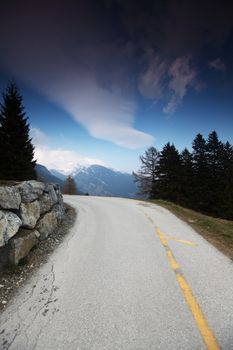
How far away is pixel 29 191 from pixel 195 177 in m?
32.1

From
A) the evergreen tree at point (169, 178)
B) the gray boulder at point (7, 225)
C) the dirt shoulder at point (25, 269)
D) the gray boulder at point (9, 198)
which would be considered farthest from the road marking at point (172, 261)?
the evergreen tree at point (169, 178)

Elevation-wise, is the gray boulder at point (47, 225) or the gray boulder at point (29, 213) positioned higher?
the gray boulder at point (29, 213)

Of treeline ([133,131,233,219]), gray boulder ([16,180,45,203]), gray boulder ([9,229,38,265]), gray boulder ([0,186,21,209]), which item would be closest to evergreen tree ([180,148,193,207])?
treeline ([133,131,233,219])

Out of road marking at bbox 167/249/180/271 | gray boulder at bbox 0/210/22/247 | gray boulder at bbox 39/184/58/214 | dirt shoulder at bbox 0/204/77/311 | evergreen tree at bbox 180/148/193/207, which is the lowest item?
dirt shoulder at bbox 0/204/77/311

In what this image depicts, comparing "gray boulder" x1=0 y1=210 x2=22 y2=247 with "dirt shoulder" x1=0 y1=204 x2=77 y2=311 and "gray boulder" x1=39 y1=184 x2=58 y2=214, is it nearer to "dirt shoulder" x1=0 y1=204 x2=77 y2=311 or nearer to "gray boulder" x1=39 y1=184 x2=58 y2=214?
"dirt shoulder" x1=0 y1=204 x2=77 y2=311

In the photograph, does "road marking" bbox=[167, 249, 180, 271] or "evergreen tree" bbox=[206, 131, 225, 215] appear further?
"evergreen tree" bbox=[206, 131, 225, 215]

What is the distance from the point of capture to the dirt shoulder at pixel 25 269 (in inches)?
189

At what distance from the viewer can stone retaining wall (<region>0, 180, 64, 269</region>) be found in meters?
5.77

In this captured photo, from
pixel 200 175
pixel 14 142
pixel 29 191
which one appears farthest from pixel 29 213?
pixel 200 175

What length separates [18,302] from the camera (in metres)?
4.37

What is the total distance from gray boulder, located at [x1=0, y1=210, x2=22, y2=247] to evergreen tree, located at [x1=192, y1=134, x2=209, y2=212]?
104 ft

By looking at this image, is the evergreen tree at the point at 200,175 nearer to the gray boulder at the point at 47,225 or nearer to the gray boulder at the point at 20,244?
the gray boulder at the point at 47,225

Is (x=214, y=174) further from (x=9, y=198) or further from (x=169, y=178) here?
(x=9, y=198)

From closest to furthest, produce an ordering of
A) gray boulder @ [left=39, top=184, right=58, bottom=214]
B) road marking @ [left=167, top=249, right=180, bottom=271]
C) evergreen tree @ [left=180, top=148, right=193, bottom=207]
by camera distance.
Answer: road marking @ [left=167, top=249, right=180, bottom=271], gray boulder @ [left=39, top=184, right=58, bottom=214], evergreen tree @ [left=180, top=148, right=193, bottom=207]
